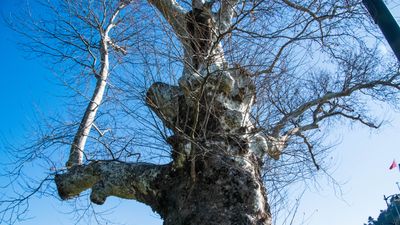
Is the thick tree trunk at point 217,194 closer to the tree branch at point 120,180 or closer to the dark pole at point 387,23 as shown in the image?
the tree branch at point 120,180

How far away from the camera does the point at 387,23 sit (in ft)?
6.08

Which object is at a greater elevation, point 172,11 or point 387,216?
point 387,216

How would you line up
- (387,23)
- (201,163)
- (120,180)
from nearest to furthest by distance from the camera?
(387,23) < (201,163) < (120,180)

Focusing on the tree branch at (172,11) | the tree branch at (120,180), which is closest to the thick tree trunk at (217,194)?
the tree branch at (120,180)

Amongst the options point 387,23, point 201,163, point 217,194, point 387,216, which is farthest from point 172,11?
point 387,216

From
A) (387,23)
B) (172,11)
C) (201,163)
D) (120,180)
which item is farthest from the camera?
(172,11)

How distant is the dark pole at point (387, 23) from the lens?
1798mm

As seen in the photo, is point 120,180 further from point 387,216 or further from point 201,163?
point 387,216

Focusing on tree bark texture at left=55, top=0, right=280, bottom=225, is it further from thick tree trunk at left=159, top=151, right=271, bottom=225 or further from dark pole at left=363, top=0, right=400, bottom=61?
dark pole at left=363, top=0, right=400, bottom=61

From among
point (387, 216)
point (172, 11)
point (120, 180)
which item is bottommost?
point (120, 180)

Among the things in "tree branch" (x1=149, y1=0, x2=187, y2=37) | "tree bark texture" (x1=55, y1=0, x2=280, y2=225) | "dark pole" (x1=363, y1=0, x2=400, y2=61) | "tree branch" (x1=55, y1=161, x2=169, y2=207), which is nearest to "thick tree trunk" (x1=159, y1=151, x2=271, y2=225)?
"tree bark texture" (x1=55, y1=0, x2=280, y2=225)

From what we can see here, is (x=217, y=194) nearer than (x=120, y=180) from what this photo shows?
Yes

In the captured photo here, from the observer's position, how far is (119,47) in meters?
5.19

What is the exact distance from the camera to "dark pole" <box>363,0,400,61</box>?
1798 mm
